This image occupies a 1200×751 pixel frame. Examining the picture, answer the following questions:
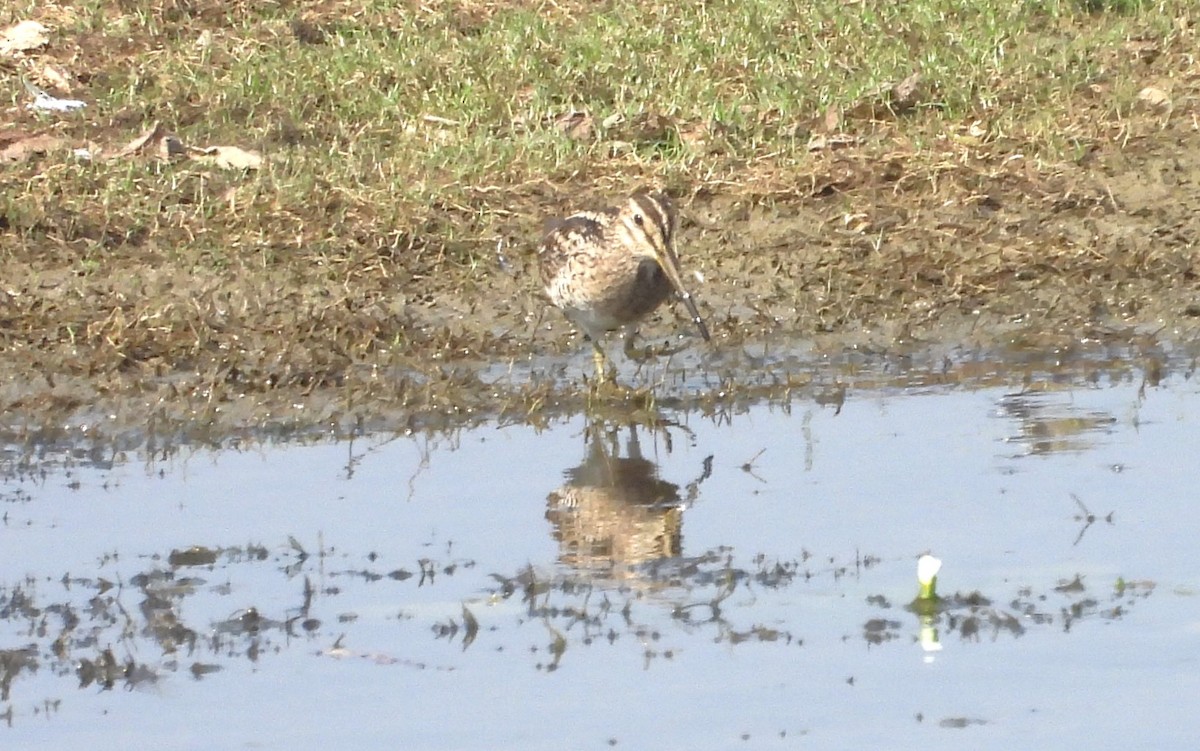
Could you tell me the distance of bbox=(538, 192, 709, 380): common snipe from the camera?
27.8ft

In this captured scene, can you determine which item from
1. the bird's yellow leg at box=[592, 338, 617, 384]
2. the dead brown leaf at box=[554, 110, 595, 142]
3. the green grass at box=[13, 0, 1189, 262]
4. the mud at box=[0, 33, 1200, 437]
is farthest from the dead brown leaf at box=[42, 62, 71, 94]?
the bird's yellow leg at box=[592, 338, 617, 384]

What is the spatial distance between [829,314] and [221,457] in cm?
263

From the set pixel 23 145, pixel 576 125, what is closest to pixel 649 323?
pixel 576 125

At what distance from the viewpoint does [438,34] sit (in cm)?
1156

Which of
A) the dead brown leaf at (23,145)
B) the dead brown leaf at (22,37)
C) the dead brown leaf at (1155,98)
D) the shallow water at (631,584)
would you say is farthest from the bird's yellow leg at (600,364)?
the dead brown leaf at (22,37)

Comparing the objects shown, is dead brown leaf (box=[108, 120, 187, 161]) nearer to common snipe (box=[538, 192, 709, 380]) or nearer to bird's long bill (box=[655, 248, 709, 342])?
common snipe (box=[538, 192, 709, 380])

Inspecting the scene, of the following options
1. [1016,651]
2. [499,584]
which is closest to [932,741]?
[1016,651]

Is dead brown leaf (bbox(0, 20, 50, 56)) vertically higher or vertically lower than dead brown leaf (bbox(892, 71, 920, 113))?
higher

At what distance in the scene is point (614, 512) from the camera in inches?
277

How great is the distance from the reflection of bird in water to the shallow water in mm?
14

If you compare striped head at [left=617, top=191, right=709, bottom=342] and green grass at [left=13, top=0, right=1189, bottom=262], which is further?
green grass at [left=13, top=0, right=1189, bottom=262]

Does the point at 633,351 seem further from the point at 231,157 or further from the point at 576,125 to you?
the point at 231,157

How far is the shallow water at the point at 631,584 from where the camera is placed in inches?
A: 207

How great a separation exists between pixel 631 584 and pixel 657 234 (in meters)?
2.45
